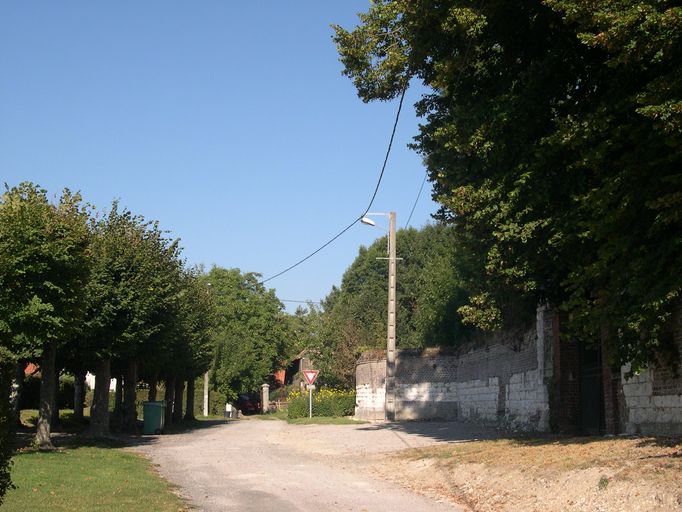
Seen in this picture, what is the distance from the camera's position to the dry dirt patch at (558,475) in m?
9.48

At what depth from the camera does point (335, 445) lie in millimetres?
23234

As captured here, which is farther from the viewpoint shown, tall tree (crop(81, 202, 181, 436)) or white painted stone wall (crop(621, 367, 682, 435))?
tall tree (crop(81, 202, 181, 436))

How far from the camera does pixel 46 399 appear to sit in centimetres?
2066

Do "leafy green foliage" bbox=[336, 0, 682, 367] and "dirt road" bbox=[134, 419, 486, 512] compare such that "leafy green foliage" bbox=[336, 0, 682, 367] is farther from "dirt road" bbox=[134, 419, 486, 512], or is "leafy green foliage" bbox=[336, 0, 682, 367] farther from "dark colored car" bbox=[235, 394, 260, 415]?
"dark colored car" bbox=[235, 394, 260, 415]

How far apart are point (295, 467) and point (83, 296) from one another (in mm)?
7201

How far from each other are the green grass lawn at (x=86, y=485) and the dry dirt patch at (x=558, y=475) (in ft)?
15.5

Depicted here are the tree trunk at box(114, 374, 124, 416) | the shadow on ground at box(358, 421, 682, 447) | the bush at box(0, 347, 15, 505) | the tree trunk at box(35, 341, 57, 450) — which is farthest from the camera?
the tree trunk at box(114, 374, 124, 416)

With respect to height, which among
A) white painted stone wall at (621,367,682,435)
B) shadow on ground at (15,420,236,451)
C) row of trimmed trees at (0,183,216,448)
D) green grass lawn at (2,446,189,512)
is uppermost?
row of trimmed trees at (0,183,216,448)

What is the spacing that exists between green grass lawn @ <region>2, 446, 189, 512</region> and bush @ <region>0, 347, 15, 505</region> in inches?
111

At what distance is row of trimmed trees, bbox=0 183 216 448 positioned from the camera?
18.4m

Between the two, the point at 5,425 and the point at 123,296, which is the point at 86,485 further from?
the point at 123,296

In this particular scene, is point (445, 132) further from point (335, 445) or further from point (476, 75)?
point (335, 445)

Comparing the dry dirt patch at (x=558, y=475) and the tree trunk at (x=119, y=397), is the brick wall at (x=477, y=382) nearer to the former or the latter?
the dry dirt patch at (x=558, y=475)

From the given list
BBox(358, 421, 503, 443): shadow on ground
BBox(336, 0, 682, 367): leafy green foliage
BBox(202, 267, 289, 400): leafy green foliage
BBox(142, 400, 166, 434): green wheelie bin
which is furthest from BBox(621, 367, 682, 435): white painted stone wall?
BBox(202, 267, 289, 400): leafy green foliage
